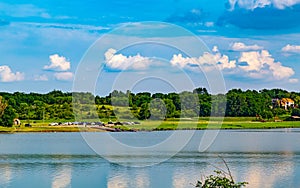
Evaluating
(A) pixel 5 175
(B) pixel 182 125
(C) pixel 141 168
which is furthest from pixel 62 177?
(B) pixel 182 125

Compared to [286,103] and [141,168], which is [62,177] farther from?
[286,103]

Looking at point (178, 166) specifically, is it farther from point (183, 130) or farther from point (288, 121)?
point (288, 121)

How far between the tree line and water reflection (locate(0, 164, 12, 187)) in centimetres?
489

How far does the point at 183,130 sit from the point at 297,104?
32588 millimetres

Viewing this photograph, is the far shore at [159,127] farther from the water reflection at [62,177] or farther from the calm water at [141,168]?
the water reflection at [62,177]

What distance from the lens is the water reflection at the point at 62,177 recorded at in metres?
19.0

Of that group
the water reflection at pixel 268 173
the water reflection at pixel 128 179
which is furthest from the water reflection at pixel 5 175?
the water reflection at pixel 268 173

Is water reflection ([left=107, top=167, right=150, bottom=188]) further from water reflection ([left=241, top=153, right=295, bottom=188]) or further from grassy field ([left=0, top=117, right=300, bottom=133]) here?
grassy field ([left=0, top=117, right=300, bottom=133])

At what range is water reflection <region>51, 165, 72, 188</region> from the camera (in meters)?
19.0

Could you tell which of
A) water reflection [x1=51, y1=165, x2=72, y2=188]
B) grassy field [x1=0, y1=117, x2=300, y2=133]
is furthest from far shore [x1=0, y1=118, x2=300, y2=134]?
water reflection [x1=51, y1=165, x2=72, y2=188]

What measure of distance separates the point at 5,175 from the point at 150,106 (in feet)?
40.6

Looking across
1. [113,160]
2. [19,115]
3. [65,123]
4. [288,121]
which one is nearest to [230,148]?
[113,160]

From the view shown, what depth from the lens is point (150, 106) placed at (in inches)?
1265

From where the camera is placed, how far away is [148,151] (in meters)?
30.1
